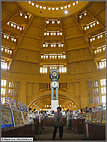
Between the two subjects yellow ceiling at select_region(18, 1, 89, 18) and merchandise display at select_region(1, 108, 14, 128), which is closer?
merchandise display at select_region(1, 108, 14, 128)

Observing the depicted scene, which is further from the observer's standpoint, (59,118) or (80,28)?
(80,28)

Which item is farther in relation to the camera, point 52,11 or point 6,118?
point 52,11

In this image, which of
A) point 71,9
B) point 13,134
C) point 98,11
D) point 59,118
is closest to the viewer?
point 13,134

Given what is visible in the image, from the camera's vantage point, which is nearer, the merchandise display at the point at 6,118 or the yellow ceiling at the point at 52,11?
the merchandise display at the point at 6,118

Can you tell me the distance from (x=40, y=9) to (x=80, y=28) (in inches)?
320

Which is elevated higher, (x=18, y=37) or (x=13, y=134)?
(x=18, y=37)

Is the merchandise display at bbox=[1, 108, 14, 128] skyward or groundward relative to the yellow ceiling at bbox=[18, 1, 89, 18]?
groundward

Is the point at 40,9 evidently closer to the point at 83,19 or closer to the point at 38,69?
the point at 83,19

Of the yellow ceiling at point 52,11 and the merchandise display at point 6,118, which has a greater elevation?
the yellow ceiling at point 52,11

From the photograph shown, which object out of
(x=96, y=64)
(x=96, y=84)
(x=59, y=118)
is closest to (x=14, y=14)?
(x=96, y=64)

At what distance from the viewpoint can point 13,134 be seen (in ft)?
13.9

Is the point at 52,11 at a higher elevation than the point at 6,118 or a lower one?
higher

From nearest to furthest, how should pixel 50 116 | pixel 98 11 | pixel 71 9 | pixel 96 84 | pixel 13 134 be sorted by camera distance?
pixel 13 134, pixel 50 116, pixel 98 11, pixel 71 9, pixel 96 84

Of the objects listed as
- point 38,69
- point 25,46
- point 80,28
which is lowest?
point 38,69
